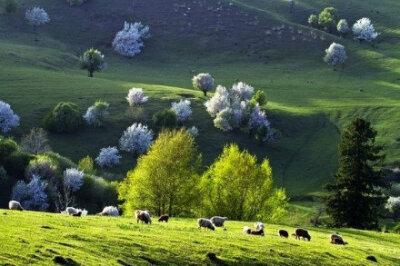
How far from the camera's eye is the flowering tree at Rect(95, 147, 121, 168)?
129m

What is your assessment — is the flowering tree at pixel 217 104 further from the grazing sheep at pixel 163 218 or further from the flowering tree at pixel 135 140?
the grazing sheep at pixel 163 218

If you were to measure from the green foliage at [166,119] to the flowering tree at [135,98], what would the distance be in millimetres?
7342

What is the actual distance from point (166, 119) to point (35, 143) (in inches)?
1234

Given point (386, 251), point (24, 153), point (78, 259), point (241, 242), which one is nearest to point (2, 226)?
point (78, 259)

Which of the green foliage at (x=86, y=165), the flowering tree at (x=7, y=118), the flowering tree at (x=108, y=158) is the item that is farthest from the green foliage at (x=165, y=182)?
the flowering tree at (x=7, y=118)

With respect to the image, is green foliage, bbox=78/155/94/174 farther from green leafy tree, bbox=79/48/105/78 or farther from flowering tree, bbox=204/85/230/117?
green leafy tree, bbox=79/48/105/78

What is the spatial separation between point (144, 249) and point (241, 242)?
7.95 meters

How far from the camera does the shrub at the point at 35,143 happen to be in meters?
125

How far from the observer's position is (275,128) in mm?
152250

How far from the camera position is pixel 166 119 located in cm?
14688

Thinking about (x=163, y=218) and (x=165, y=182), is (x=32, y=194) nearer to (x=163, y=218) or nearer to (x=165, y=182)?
(x=165, y=182)

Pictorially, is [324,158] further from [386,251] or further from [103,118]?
[386,251]

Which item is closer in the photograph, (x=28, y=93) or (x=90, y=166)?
(x=90, y=166)

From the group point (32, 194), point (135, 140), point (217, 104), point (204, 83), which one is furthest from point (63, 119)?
point (204, 83)
